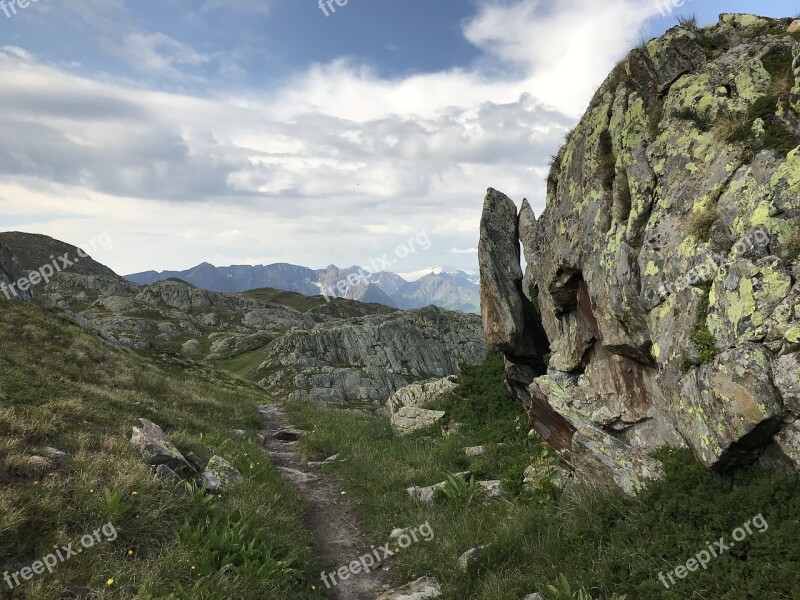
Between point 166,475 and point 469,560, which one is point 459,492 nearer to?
point 469,560

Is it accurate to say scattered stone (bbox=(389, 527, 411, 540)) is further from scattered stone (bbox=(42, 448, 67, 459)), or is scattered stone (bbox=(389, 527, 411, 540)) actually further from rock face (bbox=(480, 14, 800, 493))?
scattered stone (bbox=(42, 448, 67, 459))

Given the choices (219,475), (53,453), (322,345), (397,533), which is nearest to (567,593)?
(397,533)

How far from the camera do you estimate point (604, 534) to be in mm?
9133

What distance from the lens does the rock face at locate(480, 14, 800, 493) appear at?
8008 millimetres

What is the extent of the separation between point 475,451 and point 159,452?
33.8 ft

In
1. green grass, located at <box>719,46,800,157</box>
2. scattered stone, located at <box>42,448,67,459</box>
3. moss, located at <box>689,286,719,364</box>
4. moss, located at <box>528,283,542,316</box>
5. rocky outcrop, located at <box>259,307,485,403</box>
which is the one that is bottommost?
rocky outcrop, located at <box>259,307,485,403</box>

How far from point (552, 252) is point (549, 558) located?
9533 mm

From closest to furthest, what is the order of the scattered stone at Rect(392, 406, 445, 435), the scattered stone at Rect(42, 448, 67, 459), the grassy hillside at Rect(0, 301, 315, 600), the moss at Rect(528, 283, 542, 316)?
the grassy hillside at Rect(0, 301, 315, 600)
the scattered stone at Rect(42, 448, 67, 459)
the moss at Rect(528, 283, 542, 316)
the scattered stone at Rect(392, 406, 445, 435)

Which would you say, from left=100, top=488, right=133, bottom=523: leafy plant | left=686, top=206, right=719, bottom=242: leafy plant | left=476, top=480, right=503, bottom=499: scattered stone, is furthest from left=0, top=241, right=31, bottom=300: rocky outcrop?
left=686, top=206, right=719, bottom=242: leafy plant

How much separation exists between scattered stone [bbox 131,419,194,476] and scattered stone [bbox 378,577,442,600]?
611 centimetres

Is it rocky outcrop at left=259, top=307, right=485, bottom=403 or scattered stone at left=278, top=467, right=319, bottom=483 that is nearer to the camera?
scattered stone at left=278, top=467, right=319, bottom=483

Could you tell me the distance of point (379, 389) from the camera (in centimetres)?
10169

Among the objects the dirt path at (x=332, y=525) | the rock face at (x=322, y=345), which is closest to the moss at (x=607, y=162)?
the dirt path at (x=332, y=525)

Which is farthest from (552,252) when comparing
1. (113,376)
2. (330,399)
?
(330,399)
